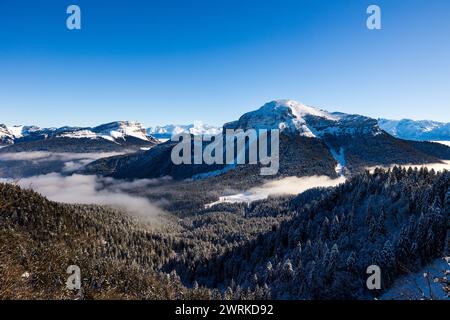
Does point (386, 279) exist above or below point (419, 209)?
below

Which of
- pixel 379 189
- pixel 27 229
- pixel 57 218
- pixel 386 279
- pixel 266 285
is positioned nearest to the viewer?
Result: pixel 386 279

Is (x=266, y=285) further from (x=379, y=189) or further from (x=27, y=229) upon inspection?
(x=27, y=229)

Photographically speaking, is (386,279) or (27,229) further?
(27,229)
